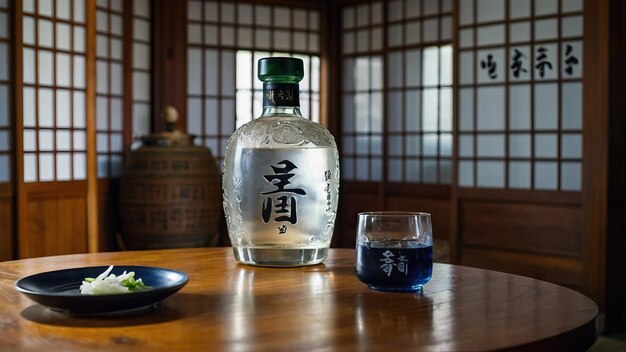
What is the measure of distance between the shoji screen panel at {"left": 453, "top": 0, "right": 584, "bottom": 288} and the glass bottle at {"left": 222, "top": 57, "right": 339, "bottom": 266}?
291 cm

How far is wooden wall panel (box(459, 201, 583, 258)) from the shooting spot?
4141 mm

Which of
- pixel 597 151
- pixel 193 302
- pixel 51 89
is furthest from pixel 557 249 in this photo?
pixel 193 302

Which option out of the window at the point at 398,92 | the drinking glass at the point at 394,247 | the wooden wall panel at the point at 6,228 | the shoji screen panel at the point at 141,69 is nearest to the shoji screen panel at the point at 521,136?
the window at the point at 398,92

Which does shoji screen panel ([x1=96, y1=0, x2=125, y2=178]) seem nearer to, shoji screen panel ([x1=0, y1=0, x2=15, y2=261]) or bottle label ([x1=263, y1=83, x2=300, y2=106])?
shoji screen panel ([x1=0, y1=0, x2=15, y2=261])

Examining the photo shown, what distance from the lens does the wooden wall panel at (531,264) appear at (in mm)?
4133

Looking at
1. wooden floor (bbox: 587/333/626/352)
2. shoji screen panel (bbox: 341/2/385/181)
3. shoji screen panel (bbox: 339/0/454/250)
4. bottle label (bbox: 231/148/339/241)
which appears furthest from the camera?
shoji screen panel (bbox: 341/2/385/181)

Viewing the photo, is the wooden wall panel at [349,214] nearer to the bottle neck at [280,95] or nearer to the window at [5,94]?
the window at [5,94]

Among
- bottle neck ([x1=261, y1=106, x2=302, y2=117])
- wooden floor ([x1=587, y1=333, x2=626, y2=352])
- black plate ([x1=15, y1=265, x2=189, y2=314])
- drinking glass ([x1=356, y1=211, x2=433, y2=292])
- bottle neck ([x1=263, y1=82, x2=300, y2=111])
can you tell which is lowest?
wooden floor ([x1=587, y1=333, x2=626, y2=352])

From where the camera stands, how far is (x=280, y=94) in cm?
154

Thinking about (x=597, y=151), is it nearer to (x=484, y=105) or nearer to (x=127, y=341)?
(x=484, y=105)

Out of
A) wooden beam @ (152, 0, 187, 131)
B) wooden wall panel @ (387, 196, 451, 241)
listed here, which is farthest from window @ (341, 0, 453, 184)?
wooden beam @ (152, 0, 187, 131)

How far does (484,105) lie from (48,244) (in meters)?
2.56

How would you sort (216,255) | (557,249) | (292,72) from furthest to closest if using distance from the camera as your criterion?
1. (557,249)
2. (216,255)
3. (292,72)

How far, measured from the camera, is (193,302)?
120 centimetres
